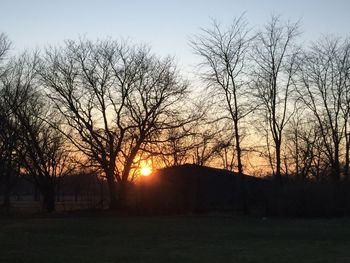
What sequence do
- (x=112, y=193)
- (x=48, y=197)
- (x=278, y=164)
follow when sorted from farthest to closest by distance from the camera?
(x=48, y=197) → (x=112, y=193) → (x=278, y=164)

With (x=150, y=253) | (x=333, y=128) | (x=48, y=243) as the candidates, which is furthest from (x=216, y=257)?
(x=333, y=128)

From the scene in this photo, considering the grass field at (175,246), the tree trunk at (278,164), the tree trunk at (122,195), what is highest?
the tree trunk at (278,164)

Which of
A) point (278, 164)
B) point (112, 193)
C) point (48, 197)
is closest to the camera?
point (278, 164)

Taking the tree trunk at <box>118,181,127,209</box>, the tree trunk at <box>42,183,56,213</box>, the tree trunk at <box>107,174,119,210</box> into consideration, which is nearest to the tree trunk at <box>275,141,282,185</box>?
the tree trunk at <box>118,181,127,209</box>

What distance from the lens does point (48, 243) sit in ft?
67.1

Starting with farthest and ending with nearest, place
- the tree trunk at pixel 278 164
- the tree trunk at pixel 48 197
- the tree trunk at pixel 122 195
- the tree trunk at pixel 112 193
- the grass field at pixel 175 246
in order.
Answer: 1. the tree trunk at pixel 48 197
2. the tree trunk at pixel 278 164
3. the tree trunk at pixel 122 195
4. the tree trunk at pixel 112 193
5. the grass field at pixel 175 246

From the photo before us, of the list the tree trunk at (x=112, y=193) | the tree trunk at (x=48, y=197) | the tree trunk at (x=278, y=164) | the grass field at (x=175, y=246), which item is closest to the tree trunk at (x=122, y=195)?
the tree trunk at (x=112, y=193)

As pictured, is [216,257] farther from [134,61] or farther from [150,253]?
[134,61]

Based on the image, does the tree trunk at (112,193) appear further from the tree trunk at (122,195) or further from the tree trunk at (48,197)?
the tree trunk at (48,197)

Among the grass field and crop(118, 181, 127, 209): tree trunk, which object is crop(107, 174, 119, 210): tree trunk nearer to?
crop(118, 181, 127, 209): tree trunk

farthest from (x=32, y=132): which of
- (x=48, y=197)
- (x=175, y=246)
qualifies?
(x=175, y=246)

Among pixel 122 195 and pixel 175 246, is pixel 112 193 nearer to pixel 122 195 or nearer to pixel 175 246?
pixel 122 195

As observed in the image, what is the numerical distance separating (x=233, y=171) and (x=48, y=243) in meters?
36.9

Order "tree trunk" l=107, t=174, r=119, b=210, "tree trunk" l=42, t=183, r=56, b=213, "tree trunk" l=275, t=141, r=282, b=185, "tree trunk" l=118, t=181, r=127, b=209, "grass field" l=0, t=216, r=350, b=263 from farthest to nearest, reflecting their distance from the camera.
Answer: "tree trunk" l=42, t=183, r=56, b=213 < "tree trunk" l=275, t=141, r=282, b=185 < "tree trunk" l=118, t=181, r=127, b=209 < "tree trunk" l=107, t=174, r=119, b=210 < "grass field" l=0, t=216, r=350, b=263
